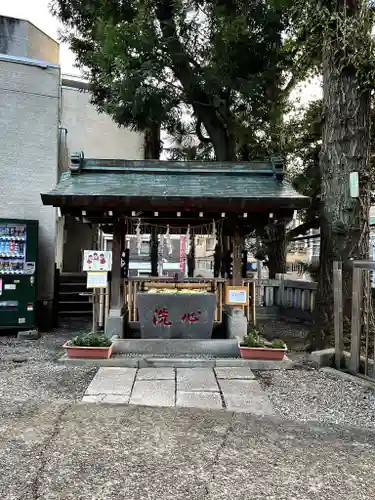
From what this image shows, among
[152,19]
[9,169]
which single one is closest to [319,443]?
[9,169]

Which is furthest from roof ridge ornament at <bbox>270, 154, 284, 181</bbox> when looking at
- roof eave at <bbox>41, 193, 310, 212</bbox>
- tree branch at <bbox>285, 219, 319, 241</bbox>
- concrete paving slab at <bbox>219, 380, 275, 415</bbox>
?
tree branch at <bbox>285, 219, 319, 241</bbox>

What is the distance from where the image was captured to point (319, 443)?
3.88 meters

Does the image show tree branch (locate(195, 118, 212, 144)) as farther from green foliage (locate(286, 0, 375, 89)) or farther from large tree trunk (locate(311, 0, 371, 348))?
large tree trunk (locate(311, 0, 371, 348))

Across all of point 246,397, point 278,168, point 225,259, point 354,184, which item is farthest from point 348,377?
point 225,259

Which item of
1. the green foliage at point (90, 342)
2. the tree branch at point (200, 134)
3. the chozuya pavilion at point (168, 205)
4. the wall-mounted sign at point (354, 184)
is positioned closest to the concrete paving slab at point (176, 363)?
the green foliage at point (90, 342)

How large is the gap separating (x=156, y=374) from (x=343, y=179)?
4.54 metres

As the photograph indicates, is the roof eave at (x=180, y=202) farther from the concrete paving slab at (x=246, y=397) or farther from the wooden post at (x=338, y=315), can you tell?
the concrete paving slab at (x=246, y=397)

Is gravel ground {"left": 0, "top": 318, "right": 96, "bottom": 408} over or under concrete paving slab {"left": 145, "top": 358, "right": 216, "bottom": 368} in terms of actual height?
under

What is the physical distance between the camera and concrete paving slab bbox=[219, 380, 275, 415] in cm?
482

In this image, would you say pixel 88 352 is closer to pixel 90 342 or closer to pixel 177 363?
pixel 90 342

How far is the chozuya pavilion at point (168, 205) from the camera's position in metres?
7.31

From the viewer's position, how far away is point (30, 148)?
390 inches

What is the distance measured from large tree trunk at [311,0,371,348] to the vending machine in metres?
5.92

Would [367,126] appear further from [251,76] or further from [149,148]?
[149,148]
